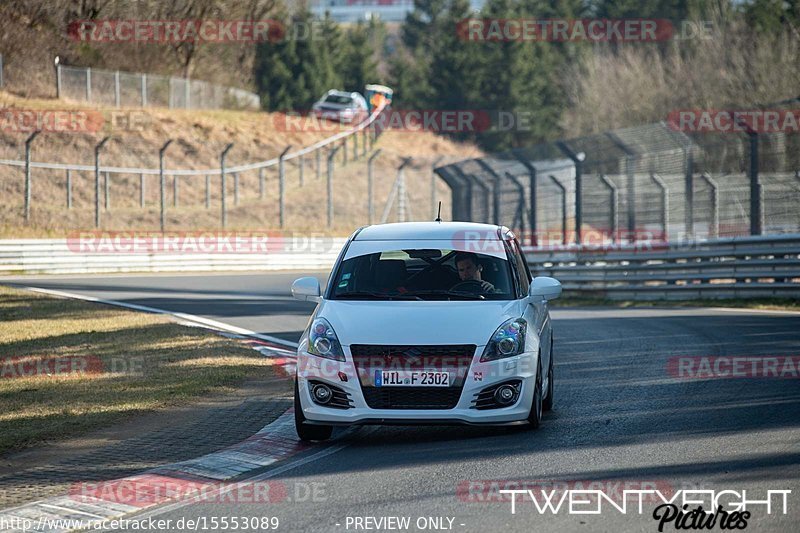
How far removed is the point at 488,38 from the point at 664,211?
57.5m

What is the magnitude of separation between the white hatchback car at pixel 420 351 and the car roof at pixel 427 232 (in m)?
0.38

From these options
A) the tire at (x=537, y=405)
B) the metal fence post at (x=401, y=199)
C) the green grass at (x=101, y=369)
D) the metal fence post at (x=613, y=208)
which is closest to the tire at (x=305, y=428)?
the tire at (x=537, y=405)

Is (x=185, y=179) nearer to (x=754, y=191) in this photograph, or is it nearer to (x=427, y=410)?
(x=754, y=191)

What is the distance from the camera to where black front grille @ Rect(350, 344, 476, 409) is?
8125 mm

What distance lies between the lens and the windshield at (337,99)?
66.4 metres

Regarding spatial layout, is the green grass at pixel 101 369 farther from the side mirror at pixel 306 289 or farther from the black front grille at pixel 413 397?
the black front grille at pixel 413 397

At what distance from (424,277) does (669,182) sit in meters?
13.8

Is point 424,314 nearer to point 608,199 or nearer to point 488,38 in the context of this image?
point 608,199

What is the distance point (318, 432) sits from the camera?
848 cm

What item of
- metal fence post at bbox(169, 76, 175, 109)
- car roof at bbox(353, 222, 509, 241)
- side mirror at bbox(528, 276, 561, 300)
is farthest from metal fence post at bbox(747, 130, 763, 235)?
metal fence post at bbox(169, 76, 175, 109)

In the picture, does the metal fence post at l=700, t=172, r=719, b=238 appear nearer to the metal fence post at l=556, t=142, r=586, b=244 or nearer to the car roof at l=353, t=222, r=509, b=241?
the metal fence post at l=556, t=142, r=586, b=244

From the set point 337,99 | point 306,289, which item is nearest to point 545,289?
point 306,289

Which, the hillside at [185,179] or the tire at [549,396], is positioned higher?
the hillside at [185,179]

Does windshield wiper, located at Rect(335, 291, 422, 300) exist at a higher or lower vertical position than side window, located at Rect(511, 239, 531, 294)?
lower
